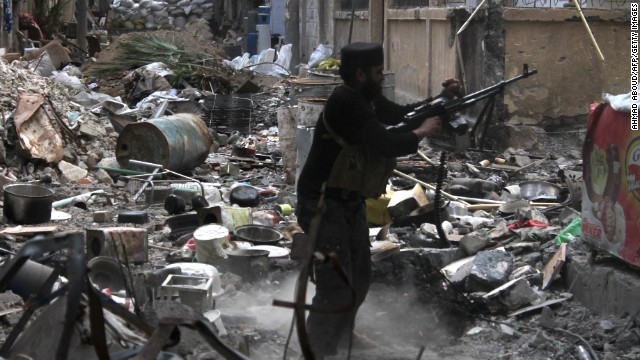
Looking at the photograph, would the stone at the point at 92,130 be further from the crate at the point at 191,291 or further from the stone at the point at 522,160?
the crate at the point at 191,291

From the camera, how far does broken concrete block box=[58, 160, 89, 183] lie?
32.2 ft

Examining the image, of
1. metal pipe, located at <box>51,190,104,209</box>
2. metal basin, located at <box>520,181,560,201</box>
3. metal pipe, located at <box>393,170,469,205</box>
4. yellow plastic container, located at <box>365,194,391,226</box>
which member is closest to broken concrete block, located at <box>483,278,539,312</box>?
yellow plastic container, located at <box>365,194,391,226</box>

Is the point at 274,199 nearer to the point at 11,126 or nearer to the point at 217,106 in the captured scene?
the point at 11,126

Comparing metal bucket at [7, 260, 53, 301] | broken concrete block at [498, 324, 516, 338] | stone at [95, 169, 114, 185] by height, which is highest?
metal bucket at [7, 260, 53, 301]

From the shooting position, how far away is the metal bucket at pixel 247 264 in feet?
20.5

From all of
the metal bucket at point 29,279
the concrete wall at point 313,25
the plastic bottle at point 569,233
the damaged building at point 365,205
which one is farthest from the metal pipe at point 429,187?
the concrete wall at point 313,25

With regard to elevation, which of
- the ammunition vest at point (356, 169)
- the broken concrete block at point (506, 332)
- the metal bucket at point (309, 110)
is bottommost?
the broken concrete block at point (506, 332)

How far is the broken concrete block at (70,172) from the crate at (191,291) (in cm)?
495

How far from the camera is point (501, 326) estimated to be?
17.8 feet

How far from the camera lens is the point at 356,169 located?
4559 millimetres

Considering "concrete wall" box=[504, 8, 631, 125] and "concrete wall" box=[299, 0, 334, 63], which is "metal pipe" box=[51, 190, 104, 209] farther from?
"concrete wall" box=[299, 0, 334, 63]

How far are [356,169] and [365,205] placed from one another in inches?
20.0

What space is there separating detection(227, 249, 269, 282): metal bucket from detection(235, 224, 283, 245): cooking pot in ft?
2.30

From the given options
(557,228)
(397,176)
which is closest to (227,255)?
(557,228)
